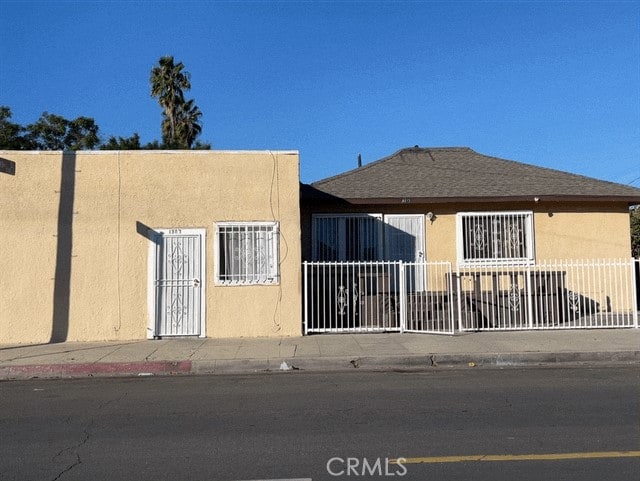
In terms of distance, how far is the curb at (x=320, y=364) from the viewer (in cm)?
993

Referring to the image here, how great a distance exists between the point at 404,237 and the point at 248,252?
466cm

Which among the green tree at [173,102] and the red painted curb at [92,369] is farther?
the green tree at [173,102]

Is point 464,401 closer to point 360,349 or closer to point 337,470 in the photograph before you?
point 337,470

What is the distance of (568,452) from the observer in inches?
208

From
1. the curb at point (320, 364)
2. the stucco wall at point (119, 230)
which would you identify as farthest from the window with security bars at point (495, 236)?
the curb at point (320, 364)

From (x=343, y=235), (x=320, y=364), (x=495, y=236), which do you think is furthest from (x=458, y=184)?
(x=320, y=364)

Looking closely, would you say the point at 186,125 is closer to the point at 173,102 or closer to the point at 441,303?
the point at 173,102

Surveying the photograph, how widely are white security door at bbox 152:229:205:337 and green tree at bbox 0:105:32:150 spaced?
21.0 meters

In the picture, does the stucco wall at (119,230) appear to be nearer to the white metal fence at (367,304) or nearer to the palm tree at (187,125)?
the white metal fence at (367,304)

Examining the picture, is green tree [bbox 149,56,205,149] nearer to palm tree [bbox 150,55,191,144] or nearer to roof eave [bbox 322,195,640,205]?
palm tree [bbox 150,55,191,144]

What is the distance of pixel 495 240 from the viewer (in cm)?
1580

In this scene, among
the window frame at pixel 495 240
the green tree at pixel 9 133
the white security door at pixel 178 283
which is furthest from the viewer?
the green tree at pixel 9 133

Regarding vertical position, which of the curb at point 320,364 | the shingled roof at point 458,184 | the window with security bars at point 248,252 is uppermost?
the shingled roof at point 458,184

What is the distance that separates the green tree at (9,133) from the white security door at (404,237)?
2199 centimetres
